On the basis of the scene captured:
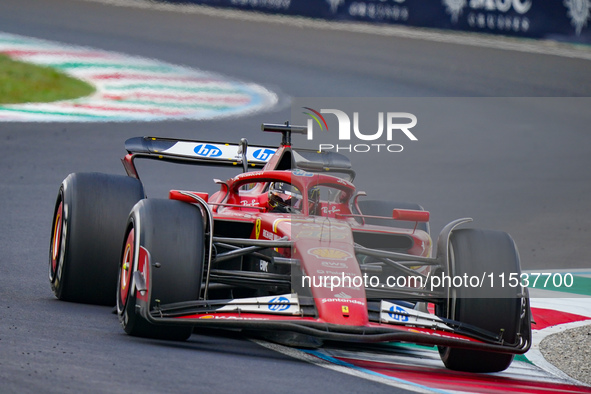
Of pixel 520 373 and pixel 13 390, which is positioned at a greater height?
pixel 13 390

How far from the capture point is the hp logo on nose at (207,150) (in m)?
9.22

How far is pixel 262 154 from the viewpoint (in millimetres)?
9414

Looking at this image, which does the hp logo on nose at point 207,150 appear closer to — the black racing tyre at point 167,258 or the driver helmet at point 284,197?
the driver helmet at point 284,197

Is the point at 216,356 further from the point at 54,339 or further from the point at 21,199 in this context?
the point at 21,199

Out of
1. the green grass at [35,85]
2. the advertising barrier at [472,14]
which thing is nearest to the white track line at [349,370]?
the green grass at [35,85]

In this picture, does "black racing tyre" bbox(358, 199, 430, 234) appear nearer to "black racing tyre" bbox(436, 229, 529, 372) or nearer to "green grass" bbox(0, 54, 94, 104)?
"black racing tyre" bbox(436, 229, 529, 372)

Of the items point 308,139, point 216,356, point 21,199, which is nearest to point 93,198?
point 308,139

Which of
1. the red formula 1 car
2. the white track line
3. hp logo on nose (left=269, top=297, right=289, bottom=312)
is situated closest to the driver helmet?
the red formula 1 car

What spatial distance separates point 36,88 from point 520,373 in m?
12.3

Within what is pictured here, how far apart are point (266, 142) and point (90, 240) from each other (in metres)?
8.03

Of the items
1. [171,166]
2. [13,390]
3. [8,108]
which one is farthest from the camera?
[8,108]

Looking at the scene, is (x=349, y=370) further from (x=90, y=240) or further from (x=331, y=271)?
(x=90, y=240)

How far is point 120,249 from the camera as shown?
7.81m

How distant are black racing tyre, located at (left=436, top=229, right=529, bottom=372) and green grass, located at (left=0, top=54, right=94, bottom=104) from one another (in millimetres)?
11501
